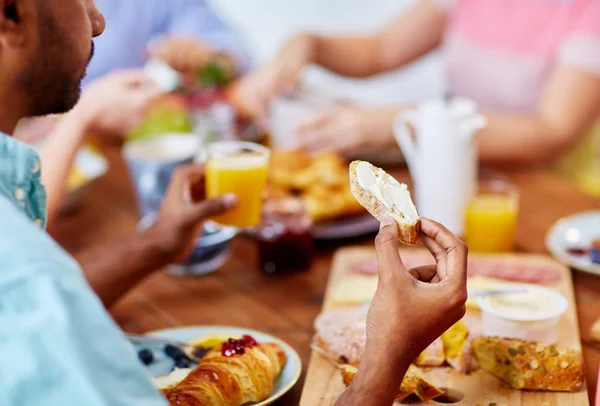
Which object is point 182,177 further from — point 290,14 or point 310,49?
point 290,14

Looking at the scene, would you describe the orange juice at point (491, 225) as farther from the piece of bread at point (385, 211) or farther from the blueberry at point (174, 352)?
the blueberry at point (174, 352)

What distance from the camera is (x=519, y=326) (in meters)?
1.17

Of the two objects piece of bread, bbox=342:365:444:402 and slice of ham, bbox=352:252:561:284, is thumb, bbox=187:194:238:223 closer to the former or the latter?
slice of ham, bbox=352:252:561:284

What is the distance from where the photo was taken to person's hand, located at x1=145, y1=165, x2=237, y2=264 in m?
1.46

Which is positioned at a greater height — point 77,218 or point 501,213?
point 501,213

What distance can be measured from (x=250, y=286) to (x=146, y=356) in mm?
377

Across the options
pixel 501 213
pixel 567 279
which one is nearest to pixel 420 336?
pixel 567 279

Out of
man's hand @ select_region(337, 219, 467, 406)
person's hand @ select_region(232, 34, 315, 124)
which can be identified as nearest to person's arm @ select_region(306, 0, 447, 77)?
person's hand @ select_region(232, 34, 315, 124)

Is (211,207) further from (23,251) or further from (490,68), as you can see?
(490,68)

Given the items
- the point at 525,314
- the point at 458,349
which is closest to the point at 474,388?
the point at 458,349

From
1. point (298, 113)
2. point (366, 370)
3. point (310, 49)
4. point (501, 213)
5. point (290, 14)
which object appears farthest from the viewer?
point (290, 14)

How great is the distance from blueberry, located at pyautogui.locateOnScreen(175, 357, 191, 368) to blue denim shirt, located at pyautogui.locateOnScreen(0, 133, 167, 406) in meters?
0.48

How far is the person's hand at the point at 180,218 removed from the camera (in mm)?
1464

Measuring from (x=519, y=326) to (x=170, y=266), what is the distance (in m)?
0.74
